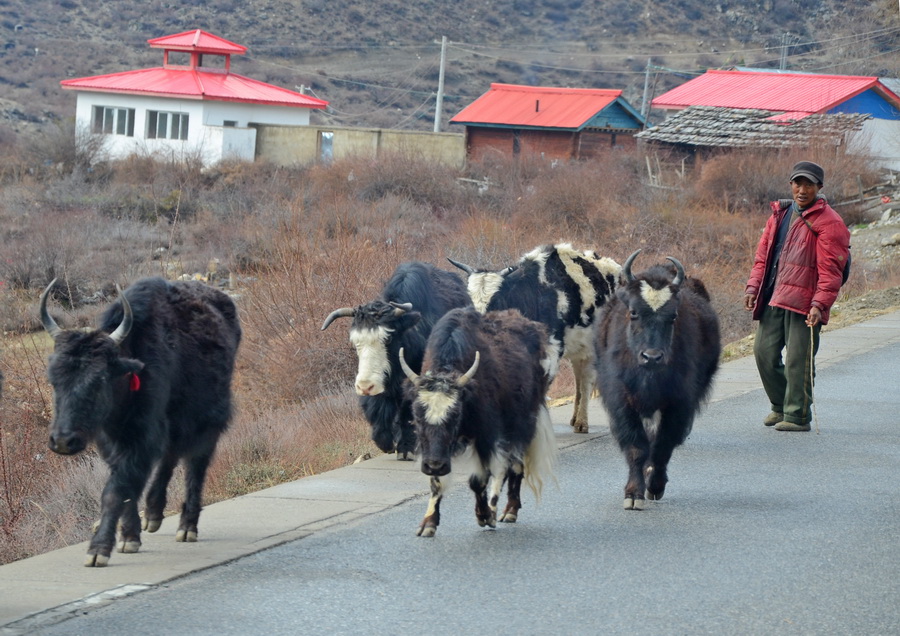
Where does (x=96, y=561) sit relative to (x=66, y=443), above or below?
below

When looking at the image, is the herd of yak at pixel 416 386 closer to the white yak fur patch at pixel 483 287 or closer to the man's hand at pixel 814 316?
the white yak fur patch at pixel 483 287

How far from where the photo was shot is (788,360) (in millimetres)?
11758

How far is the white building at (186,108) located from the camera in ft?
176

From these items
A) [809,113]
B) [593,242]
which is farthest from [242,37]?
[593,242]

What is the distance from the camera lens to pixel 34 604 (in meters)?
6.26

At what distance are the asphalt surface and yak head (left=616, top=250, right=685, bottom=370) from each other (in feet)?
3.57

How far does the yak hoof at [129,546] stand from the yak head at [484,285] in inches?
184

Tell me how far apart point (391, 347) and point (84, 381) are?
357cm

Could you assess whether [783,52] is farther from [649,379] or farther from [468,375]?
[468,375]

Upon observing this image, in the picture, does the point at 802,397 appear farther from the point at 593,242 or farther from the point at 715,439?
the point at 593,242

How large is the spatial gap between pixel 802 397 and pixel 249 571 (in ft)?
21.3

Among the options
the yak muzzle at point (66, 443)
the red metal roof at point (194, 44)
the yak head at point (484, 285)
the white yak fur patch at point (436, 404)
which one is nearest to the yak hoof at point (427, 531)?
the white yak fur patch at point (436, 404)

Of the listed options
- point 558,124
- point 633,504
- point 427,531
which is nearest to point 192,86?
point 558,124

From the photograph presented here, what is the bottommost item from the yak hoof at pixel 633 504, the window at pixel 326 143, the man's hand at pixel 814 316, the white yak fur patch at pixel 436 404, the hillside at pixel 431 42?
the yak hoof at pixel 633 504
